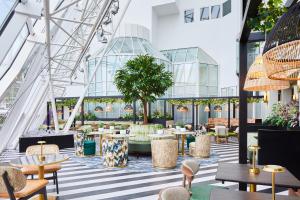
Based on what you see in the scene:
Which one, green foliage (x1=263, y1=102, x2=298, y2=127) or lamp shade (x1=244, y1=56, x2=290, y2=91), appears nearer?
lamp shade (x1=244, y1=56, x2=290, y2=91)

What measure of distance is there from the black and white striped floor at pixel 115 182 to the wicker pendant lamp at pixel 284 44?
3559 millimetres

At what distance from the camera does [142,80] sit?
9.47 meters

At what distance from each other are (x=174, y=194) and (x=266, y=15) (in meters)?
2.43

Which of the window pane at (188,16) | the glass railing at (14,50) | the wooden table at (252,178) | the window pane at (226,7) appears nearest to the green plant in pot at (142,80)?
the glass railing at (14,50)

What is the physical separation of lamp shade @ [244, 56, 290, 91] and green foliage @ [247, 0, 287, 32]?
523 millimetres

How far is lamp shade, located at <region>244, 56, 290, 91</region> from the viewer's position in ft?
13.2

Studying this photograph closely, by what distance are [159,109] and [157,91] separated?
1341cm

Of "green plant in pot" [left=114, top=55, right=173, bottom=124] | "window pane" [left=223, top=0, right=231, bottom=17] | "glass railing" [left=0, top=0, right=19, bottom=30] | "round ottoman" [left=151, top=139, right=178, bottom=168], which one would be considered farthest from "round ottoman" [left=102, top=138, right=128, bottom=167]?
"window pane" [left=223, top=0, right=231, bottom=17]

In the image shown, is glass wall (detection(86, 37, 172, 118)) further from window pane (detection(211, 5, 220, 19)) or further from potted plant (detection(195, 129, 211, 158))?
potted plant (detection(195, 129, 211, 158))

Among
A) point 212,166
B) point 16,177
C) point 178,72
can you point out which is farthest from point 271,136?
point 178,72

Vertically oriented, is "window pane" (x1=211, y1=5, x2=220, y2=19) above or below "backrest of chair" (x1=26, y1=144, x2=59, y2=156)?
above

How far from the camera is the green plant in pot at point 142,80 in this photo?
9539 millimetres

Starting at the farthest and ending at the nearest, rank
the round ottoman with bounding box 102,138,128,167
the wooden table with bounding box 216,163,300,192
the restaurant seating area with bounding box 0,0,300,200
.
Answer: the round ottoman with bounding box 102,138,128,167 → the restaurant seating area with bounding box 0,0,300,200 → the wooden table with bounding box 216,163,300,192

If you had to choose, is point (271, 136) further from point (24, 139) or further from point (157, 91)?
point (24, 139)
